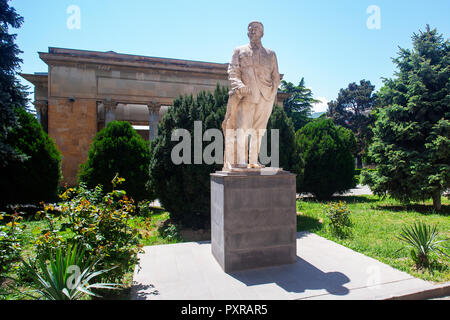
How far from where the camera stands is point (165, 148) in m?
8.52


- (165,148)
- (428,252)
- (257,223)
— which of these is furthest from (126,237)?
(428,252)

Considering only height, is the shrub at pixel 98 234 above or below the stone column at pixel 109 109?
below

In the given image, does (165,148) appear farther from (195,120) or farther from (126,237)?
(126,237)

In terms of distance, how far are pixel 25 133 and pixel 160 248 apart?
8.76m

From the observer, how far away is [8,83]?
31.7ft

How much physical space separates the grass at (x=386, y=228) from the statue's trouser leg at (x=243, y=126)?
137 inches

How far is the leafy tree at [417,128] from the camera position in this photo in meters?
9.88

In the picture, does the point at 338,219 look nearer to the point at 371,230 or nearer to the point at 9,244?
the point at 371,230

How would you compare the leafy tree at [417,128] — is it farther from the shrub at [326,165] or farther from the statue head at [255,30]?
the statue head at [255,30]

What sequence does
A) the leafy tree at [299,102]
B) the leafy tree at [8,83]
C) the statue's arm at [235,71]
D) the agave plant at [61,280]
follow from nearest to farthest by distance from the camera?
the agave plant at [61,280]
the statue's arm at [235,71]
the leafy tree at [8,83]
the leafy tree at [299,102]

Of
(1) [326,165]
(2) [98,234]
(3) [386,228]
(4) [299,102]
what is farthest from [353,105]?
(2) [98,234]

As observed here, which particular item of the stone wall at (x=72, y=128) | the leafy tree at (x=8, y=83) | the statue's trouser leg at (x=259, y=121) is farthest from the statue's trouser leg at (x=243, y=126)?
the stone wall at (x=72, y=128)

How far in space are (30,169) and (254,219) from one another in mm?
10228

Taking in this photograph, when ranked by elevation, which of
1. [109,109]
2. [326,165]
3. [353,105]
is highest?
[353,105]
